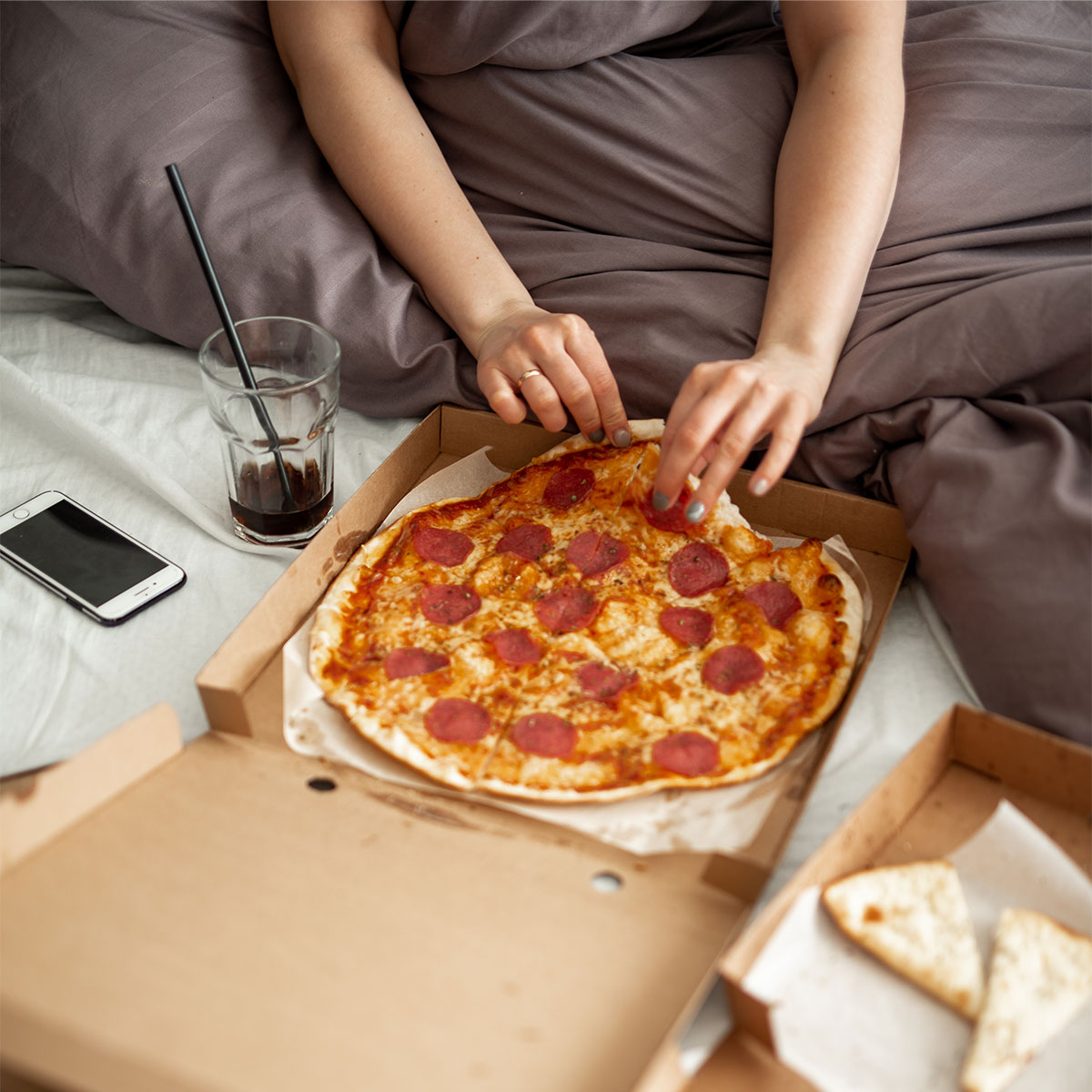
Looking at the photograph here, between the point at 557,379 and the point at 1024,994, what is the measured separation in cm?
73

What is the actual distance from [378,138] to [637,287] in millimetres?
410

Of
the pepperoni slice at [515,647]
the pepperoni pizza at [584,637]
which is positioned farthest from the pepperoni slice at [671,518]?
the pepperoni slice at [515,647]

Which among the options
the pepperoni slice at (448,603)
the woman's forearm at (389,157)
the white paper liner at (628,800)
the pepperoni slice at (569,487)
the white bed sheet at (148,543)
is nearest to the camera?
the white paper liner at (628,800)

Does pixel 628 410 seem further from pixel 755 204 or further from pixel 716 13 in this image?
pixel 716 13

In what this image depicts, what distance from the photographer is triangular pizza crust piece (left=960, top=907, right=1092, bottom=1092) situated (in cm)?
74

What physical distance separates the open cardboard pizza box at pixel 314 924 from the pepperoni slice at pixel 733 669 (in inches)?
3.7

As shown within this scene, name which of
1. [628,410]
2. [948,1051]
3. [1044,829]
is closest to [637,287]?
[628,410]

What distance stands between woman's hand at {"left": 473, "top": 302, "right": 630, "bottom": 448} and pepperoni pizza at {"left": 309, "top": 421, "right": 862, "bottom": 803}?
0.24ft

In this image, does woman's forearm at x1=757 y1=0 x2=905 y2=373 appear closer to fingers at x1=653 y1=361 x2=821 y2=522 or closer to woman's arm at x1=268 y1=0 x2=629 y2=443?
fingers at x1=653 y1=361 x2=821 y2=522

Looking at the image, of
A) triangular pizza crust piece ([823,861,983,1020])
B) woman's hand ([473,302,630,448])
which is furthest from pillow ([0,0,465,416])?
triangular pizza crust piece ([823,861,983,1020])

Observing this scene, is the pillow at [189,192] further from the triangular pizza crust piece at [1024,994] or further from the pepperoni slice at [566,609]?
the triangular pizza crust piece at [1024,994]

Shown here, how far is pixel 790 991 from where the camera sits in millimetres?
791

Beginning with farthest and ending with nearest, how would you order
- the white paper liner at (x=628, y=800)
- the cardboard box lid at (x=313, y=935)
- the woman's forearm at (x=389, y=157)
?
the woman's forearm at (x=389, y=157), the white paper liner at (x=628, y=800), the cardboard box lid at (x=313, y=935)

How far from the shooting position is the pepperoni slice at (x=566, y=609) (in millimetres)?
1116
